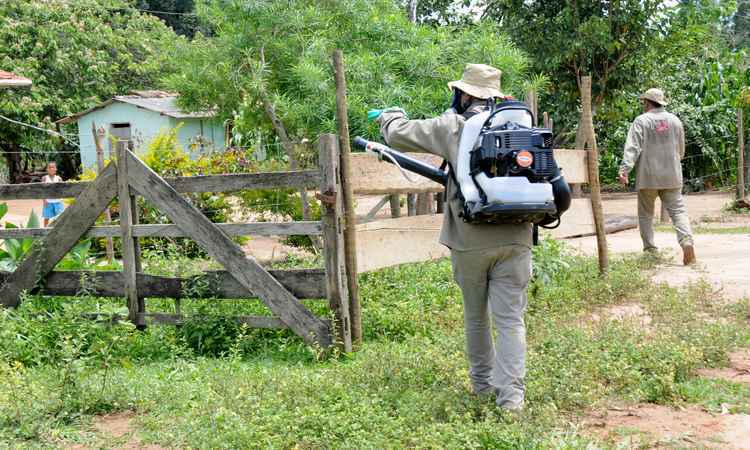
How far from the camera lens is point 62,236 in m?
6.92

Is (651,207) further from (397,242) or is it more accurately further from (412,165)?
(412,165)

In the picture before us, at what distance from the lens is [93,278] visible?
22.5 feet

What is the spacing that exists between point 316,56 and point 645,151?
13.7 ft

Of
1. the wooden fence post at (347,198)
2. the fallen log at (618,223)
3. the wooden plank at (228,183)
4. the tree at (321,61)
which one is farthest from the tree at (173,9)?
the wooden fence post at (347,198)

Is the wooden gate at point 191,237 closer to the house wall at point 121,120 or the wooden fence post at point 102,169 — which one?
the wooden fence post at point 102,169

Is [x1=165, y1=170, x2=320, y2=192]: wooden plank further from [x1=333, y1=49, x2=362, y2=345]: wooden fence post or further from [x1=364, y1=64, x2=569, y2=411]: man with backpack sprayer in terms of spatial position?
[x1=364, y1=64, x2=569, y2=411]: man with backpack sprayer

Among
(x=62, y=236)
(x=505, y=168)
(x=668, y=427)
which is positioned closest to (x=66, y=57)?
(x=62, y=236)

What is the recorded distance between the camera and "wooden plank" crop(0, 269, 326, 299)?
20.4ft

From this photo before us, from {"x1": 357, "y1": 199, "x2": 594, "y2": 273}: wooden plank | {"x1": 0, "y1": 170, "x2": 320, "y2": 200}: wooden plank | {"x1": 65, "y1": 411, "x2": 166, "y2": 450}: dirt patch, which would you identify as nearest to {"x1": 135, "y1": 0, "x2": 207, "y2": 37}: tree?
{"x1": 0, "y1": 170, "x2": 320, "y2": 200}: wooden plank

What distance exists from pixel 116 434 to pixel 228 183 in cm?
236

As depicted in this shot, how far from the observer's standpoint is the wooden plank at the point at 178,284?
6.23 metres

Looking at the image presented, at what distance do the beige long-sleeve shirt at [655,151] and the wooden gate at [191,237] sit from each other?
5.09 meters

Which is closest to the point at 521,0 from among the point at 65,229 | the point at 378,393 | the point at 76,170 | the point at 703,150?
the point at 703,150

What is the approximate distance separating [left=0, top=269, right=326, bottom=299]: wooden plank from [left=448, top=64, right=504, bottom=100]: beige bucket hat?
2014mm
